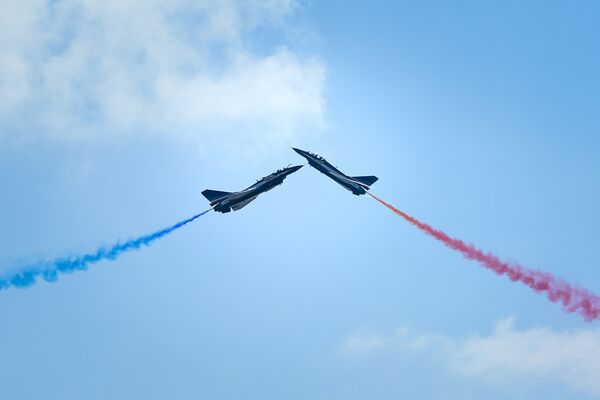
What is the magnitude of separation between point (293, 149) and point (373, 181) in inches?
625

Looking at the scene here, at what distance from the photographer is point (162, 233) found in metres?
109

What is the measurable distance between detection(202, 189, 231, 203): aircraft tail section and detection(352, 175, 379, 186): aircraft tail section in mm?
23318

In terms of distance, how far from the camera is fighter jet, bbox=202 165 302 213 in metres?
104

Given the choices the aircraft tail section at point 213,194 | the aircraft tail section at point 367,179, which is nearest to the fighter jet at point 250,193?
the aircraft tail section at point 213,194

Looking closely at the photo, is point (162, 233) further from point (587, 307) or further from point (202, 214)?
point (587, 307)

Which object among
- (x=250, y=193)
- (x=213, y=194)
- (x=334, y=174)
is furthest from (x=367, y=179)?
(x=213, y=194)

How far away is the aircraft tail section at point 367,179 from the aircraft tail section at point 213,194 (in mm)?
23318

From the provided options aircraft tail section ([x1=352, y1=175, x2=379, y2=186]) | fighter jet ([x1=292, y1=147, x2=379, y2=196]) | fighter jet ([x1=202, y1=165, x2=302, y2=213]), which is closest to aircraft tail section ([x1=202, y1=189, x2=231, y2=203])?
fighter jet ([x1=202, y1=165, x2=302, y2=213])

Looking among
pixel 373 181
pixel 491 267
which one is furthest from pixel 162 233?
pixel 491 267

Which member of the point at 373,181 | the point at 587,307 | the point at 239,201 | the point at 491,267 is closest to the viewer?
the point at 587,307

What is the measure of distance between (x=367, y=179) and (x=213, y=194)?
27712 millimetres

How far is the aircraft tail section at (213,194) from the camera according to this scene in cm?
10694

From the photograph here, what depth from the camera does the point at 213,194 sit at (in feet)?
354

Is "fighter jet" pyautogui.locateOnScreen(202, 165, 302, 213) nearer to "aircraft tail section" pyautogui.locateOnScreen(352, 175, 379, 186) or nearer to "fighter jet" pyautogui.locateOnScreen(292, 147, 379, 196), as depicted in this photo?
"fighter jet" pyautogui.locateOnScreen(292, 147, 379, 196)
